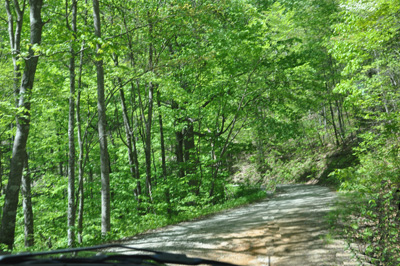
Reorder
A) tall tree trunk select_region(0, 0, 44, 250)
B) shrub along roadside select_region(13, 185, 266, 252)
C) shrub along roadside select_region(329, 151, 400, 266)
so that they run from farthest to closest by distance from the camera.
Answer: shrub along roadside select_region(13, 185, 266, 252)
tall tree trunk select_region(0, 0, 44, 250)
shrub along roadside select_region(329, 151, 400, 266)

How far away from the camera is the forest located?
7.94 m

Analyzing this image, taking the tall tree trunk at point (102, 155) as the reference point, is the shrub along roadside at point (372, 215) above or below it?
below

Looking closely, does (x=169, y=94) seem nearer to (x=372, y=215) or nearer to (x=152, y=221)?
(x=152, y=221)

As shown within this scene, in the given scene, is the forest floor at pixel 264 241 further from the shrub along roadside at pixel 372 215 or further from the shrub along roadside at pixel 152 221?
the shrub along roadside at pixel 152 221

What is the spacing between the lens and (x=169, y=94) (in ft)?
42.0

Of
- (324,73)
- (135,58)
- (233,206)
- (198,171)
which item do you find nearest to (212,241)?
(233,206)

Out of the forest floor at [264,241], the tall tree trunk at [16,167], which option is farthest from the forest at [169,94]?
the forest floor at [264,241]

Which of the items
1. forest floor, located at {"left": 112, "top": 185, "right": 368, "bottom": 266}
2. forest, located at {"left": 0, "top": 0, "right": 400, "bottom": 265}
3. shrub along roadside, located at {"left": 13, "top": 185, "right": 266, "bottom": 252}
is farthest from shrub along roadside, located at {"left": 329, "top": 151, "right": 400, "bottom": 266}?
shrub along roadside, located at {"left": 13, "top": 185, "right": 266, "bottom": 252}

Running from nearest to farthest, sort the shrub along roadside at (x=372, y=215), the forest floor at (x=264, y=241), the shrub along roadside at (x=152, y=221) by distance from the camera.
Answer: the shrub along roadside at (x=372, y=215)
the forest floor at (x=264, y=241)
the shrub along roadside at (x=152, y=221)

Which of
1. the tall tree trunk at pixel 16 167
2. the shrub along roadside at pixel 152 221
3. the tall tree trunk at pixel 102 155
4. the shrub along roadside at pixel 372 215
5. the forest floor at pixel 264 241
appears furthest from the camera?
the tall tree trunk at pixel 102 155

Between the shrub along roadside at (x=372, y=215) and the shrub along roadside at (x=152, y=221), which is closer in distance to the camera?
the shrub along roadside at (x=372, y=215)

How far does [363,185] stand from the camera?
7.08 meters

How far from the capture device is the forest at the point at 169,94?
7.94m

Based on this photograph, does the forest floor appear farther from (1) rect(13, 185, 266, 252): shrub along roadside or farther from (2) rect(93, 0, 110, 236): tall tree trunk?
(2) rect(93, 0, 110, 236): tall tree trunk
